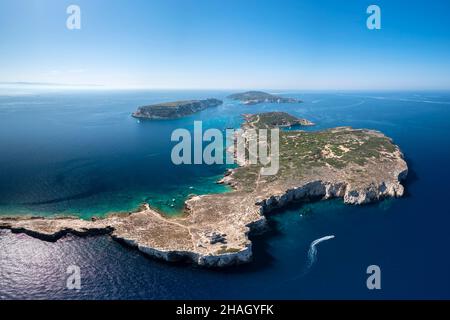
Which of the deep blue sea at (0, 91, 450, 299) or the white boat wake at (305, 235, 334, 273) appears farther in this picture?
the white boat wake at (305, 235, 334, 273)

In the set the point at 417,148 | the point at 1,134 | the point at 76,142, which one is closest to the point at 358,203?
the point at 417,148

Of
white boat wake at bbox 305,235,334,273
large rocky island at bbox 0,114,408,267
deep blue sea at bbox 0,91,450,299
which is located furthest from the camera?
large rocky island at bbox 0,114,408,267

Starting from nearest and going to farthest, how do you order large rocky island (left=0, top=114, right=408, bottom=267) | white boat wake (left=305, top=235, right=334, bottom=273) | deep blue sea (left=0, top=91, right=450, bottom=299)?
deep blue sea (left=0, top=91, right=450, bottom=299), white boat wake (left=305, top=235, right=334, bottom=273), large rocky island (left=0, top=114, right=408, bottom=267)

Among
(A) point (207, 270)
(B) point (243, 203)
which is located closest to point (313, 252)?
(A) point (207, 270)

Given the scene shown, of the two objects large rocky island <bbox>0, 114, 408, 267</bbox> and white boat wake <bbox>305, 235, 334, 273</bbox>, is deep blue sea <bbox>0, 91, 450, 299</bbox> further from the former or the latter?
large rocky island <bbox>0, 114, 408, 267</bbox>

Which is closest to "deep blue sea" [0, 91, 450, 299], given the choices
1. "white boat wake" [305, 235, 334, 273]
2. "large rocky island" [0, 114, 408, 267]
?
"white boat wake" [305, 235, 334, 273]

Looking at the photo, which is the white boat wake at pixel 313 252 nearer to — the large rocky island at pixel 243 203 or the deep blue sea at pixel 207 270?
the deep blue sea at pixel 207 270

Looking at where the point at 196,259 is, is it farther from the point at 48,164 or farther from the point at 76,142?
the point at 76,142

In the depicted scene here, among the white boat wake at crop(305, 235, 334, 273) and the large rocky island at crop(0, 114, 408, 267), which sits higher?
the large rocky island at crop(0, 114, 408, 267)

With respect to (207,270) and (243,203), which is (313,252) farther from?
(243,203)
